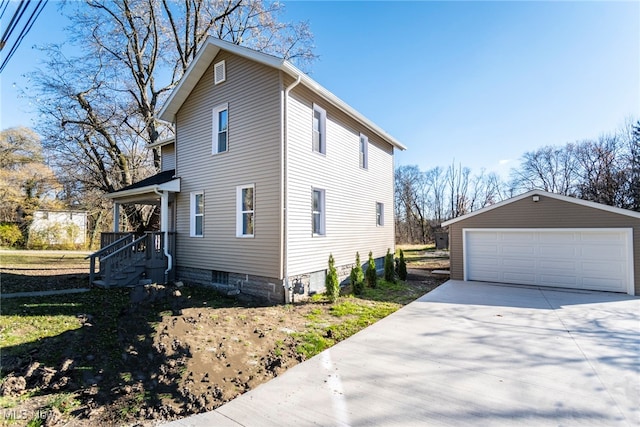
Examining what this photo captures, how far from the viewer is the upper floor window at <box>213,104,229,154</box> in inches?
369

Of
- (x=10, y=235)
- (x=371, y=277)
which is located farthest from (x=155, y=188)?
(x=10, y=235)

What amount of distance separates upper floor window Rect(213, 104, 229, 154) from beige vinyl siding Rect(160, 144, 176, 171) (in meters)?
4.22

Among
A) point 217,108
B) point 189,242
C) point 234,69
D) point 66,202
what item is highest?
point 234,69

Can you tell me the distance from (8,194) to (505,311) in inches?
1179

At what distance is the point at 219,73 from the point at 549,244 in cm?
1176

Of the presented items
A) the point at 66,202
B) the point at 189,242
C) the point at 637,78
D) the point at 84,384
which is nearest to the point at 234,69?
the point at 189,242

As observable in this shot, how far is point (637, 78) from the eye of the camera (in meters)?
10.5

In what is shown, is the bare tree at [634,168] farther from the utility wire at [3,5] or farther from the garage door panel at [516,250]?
the utility wire at [3,5]

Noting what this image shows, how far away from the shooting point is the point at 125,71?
16.5 m

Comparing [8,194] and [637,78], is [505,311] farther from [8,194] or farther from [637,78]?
[8,194]

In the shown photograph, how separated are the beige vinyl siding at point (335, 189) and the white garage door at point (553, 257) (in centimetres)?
376

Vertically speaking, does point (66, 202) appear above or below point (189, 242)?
above

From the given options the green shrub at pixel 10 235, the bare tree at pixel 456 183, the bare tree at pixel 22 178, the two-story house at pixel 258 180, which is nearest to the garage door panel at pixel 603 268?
the two-story house at pixel 258 180

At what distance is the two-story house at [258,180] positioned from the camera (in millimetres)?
7879
